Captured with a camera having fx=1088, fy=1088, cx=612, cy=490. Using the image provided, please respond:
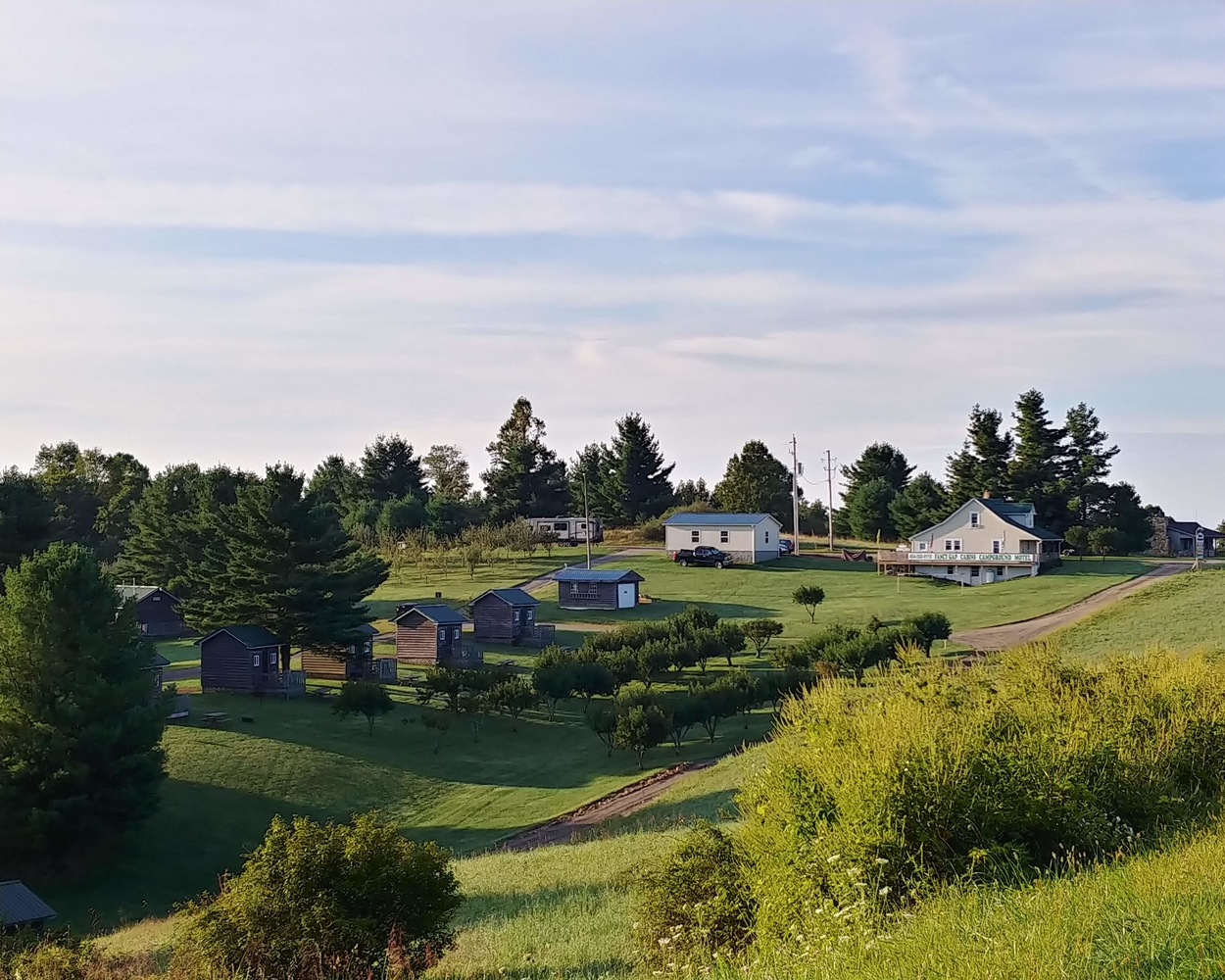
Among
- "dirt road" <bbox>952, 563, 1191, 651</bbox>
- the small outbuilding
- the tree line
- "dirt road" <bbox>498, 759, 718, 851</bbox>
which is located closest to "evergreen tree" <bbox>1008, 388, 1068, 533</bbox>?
the tree line

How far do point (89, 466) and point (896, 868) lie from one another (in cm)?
13500

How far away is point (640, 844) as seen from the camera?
24969 mm

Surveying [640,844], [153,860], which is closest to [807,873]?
[640,844]

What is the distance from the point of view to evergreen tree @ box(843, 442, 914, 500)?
124 metres

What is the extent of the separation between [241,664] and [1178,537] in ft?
332

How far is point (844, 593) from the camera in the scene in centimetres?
8381

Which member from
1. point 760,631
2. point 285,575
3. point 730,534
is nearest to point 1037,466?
point 730,534

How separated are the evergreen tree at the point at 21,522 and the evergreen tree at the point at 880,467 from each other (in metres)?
83.6

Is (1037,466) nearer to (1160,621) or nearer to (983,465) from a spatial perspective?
(983,465)

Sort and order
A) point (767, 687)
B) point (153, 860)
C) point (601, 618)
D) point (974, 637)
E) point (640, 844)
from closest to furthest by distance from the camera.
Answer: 1. point (640, 844)
2. point (153, 860)
3. point (767, 687)
4. point (974, 637)
5. point (601, 618)

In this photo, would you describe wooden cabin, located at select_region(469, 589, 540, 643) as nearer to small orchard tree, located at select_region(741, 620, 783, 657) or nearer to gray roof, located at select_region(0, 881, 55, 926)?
small orchard tree, located at select_region(741, 620, 783, 657)

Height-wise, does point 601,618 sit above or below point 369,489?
below

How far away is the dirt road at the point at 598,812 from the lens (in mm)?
33781

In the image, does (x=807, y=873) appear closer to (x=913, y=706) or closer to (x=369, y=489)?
(x=913, y=706)
